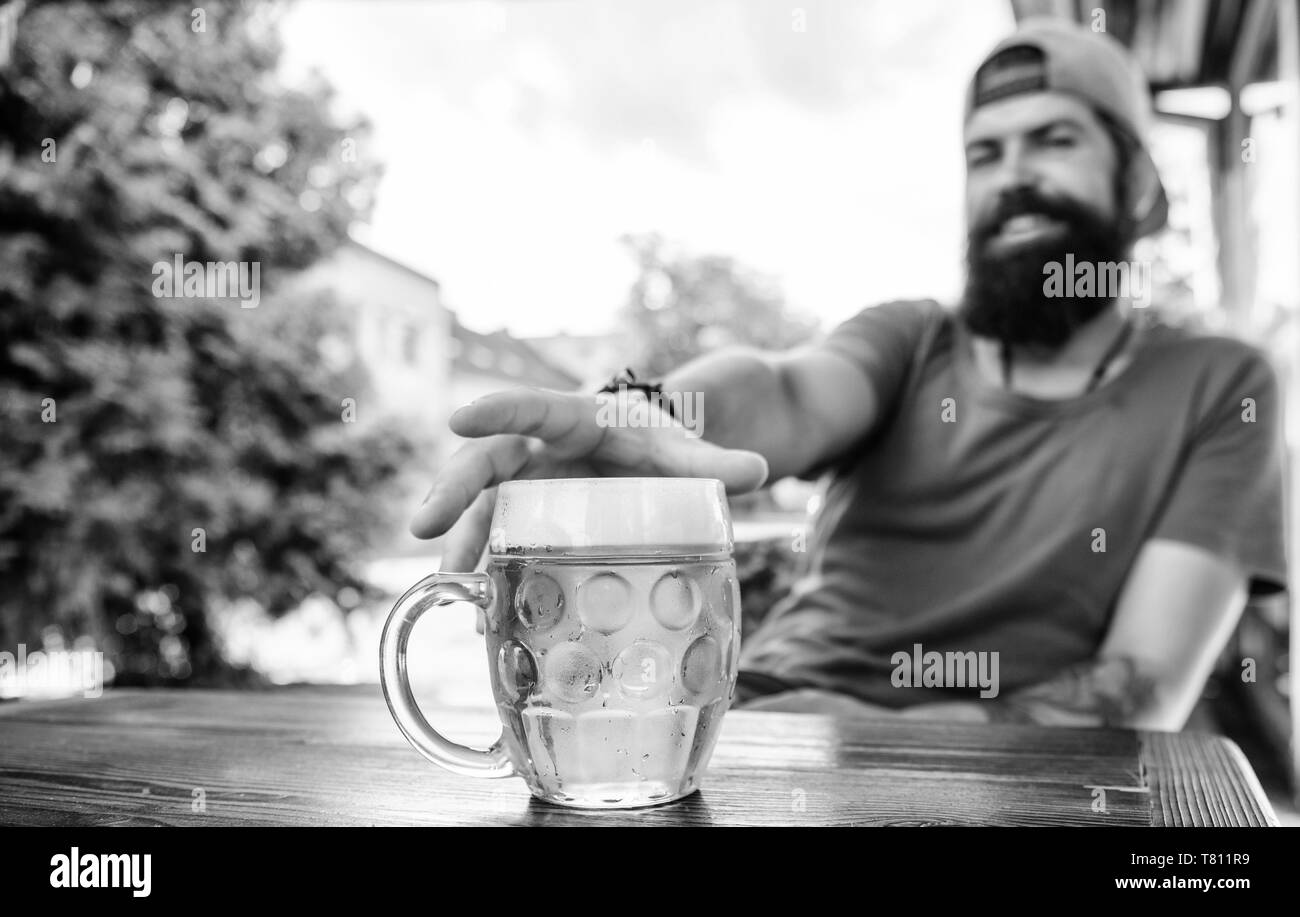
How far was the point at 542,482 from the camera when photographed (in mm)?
508

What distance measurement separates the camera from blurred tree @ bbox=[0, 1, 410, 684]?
363 centimetres

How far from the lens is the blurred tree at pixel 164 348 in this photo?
11.9 ft

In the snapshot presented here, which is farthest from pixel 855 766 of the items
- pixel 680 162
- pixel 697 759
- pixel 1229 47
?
pixel 680 162

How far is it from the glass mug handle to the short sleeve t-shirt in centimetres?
88

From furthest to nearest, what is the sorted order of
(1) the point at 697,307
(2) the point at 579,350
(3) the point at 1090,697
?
(2) the point at 579,350, (1) the point at 697,307, (3) the point at 1090,697

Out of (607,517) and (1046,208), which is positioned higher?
(1046,208)

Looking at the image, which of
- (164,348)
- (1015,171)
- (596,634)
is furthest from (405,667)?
(164,348)

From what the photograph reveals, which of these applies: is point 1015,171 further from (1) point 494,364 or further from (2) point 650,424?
(1) point 494,364

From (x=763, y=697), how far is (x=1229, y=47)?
360 centimetres

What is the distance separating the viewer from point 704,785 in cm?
58

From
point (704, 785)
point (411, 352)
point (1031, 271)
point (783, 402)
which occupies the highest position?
point (411, 352)

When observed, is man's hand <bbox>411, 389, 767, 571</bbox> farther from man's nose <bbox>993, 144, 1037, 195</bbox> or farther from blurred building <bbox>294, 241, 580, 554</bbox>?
blurred building <bbox>294, 241, 580, 554</bbox>

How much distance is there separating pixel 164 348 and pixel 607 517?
12.5ft

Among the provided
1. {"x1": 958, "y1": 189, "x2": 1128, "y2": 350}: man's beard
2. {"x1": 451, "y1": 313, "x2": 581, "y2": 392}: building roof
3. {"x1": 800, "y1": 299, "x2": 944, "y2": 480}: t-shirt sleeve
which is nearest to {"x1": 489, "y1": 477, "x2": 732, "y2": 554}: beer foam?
{"x1": 800, "y1": 299, "x2": 944, "y2": 480}: t-shirt sleeve
